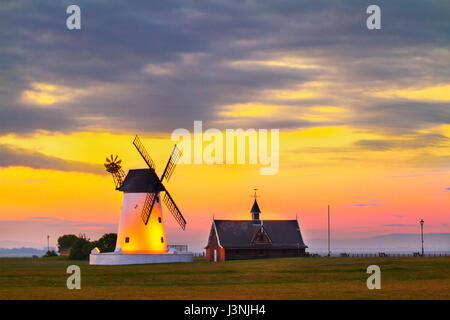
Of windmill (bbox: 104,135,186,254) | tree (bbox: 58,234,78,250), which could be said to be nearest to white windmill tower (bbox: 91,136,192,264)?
windmill (bbox: 104,135,186,254)

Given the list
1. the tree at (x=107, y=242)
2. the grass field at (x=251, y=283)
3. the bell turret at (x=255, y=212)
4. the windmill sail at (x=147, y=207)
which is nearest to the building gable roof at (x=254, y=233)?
the bell turret at (x=255, y=212)

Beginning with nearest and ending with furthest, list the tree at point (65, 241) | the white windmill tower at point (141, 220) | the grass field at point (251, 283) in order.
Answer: the grass field at point (251, 283) < the white windmill tower at point (141, 220) < the tree at point (65, 241)

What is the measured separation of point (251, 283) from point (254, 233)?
167 feet

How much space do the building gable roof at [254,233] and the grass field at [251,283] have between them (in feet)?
113

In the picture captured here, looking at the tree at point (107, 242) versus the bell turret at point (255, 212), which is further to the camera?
the bell turret at point (255, 212)

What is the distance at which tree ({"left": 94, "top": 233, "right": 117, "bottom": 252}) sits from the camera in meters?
94.6

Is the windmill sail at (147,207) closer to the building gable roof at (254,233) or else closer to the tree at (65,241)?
the building gable roof at (254,233)

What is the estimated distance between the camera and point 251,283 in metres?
45.3

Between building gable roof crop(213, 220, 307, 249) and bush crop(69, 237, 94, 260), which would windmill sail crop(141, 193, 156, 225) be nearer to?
building gable roof crop(213, 220, 307, 249)

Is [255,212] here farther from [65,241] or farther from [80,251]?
[65,241]

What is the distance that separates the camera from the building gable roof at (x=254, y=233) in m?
94.6

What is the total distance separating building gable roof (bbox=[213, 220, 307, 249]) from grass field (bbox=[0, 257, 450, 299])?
34380 mm
